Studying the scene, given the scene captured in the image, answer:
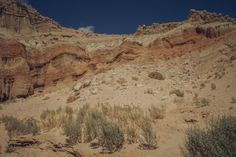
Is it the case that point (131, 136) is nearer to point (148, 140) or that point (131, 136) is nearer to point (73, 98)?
point (148, 140)

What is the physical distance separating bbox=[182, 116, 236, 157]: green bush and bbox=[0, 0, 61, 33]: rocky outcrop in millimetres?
32104

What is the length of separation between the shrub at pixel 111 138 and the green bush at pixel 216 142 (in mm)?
2755

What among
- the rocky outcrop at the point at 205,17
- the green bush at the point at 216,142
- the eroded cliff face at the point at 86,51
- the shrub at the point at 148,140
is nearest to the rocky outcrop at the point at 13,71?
the eroded cliff face at the point at 86,51

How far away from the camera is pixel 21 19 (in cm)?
3591

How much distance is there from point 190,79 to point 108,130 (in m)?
13.9

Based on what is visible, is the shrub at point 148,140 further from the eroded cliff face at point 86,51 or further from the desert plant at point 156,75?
the eroded cliff face at point 86,51

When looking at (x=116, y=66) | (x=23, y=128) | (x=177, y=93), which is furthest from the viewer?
(x=116, y=66)

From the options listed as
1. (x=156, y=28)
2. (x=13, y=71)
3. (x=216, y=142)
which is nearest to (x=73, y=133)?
(x=216, y=142)

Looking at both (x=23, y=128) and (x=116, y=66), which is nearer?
(x=23, y=128)

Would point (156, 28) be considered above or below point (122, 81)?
above

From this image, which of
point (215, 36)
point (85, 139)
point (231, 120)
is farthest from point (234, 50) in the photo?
point (231, 120)

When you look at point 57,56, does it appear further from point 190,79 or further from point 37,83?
point 190,79

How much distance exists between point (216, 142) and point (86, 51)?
24.9 meters

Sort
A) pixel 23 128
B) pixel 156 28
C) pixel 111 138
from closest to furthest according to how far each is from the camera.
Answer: pixel 111 138 < pixel 23 128 < pixel 156 28
